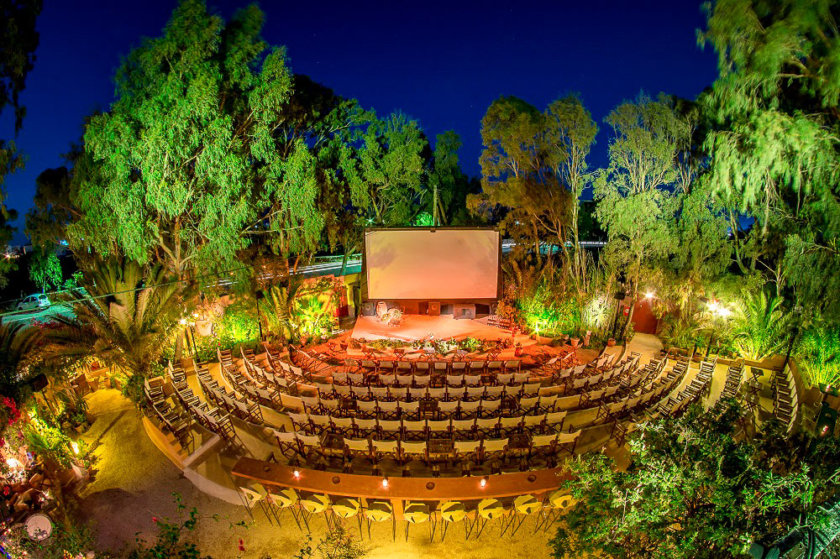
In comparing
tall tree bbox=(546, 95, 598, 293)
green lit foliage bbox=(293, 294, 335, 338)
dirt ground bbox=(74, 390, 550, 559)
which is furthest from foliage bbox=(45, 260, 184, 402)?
tall tree bbox=(546, 95, 598, 293)

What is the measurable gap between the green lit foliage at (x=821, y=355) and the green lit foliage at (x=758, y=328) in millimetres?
864

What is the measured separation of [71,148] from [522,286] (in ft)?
55.8

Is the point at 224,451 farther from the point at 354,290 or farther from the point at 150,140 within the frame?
the point at 354,290

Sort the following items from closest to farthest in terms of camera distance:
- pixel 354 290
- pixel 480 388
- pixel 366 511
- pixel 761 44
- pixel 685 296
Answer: pixel 366 511
pixel 761 44
pixel 480 388
pixel 685 296
pixel 354 290

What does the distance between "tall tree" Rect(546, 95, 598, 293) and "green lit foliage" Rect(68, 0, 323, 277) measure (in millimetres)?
10603

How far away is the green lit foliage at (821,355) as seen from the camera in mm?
8859

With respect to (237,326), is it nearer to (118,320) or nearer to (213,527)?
(118,320)

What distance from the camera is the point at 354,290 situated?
17516 mm

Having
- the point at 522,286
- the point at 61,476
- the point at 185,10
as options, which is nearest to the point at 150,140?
the point at 185,10

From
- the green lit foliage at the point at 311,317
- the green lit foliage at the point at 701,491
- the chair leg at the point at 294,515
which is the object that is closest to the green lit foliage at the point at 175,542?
the chair leg at the point at 294,515

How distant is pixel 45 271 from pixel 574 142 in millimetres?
32029

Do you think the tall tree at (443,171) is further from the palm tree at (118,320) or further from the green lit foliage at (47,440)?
the green lit foliage at (47,440)

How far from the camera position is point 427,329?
1409cm

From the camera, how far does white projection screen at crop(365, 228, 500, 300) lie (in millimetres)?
14281
